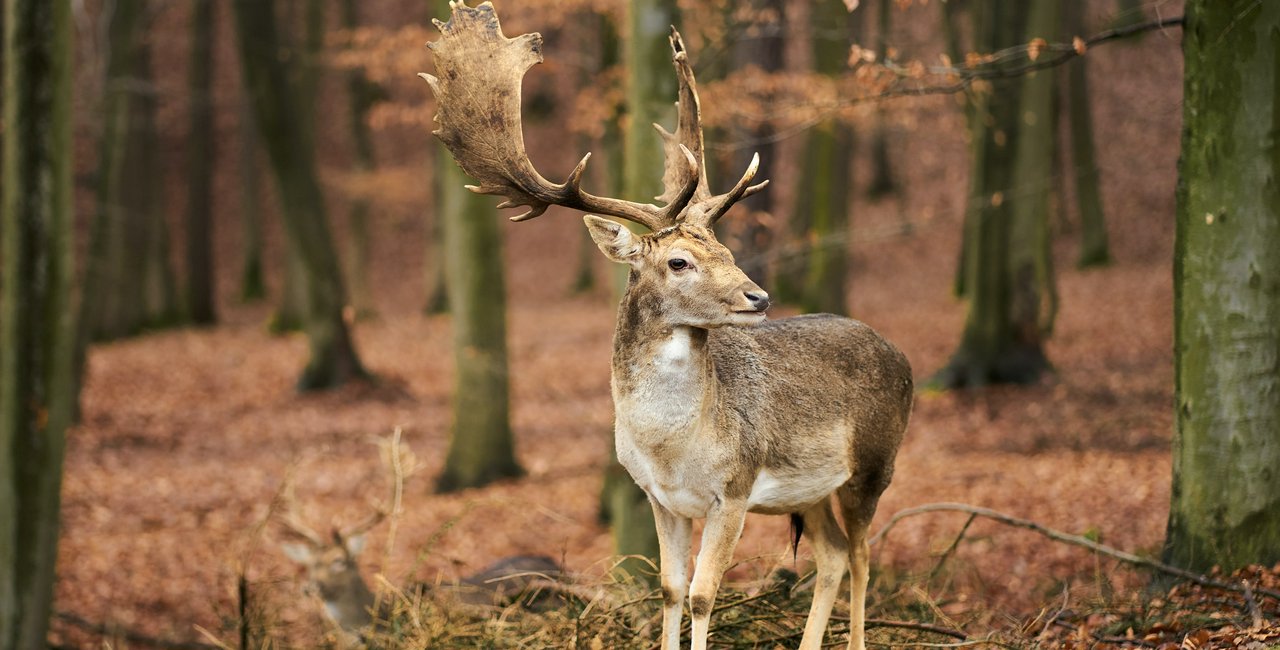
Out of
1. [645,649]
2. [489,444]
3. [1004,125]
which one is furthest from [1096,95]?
[645,649]

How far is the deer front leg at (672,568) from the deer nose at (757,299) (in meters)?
0.96

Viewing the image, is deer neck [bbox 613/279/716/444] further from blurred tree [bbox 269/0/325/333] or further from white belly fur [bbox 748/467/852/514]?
blurred tree [bbox 269/0/325/333]

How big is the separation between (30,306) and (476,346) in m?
6.57

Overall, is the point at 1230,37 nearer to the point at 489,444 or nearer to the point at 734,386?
the point at 734,386

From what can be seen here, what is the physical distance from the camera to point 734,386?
5.18 m

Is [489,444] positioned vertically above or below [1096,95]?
below

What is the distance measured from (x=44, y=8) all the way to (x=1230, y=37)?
7.52 metres

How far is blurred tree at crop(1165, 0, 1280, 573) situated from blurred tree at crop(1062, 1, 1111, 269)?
16.9 m

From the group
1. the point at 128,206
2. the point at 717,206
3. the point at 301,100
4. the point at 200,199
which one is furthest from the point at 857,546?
the point at 200,199

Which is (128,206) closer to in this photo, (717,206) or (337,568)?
(337,568)

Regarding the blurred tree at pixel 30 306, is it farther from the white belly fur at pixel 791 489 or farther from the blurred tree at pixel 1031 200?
the blurred tree at pixel 1031 200

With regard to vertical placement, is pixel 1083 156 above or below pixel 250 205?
above

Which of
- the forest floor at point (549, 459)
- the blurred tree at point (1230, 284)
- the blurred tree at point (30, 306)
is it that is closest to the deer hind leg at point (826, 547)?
the forest floor at point (549, 459)

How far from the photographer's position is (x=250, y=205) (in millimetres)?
31922
